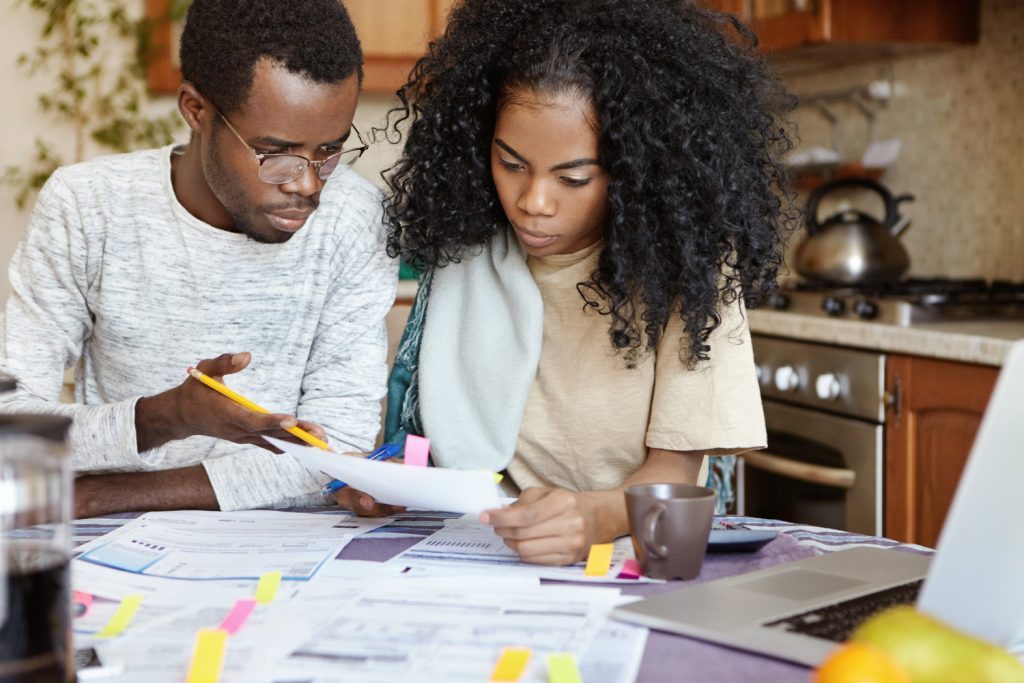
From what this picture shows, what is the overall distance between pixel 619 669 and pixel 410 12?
2.94 m

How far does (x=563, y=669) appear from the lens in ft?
2.58

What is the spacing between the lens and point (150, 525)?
1204 millimetres

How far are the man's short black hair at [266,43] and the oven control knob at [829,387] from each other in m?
1.36

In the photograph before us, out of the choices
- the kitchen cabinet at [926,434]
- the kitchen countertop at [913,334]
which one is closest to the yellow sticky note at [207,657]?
the kitchen countertop at [913,334]

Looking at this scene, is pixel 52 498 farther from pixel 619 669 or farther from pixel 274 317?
pixel 274 317

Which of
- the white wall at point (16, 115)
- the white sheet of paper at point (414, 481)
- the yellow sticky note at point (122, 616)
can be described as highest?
the white wall at point (16, 115)

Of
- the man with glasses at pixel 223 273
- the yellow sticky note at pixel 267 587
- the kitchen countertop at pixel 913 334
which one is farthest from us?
the kitchen countertop at pixel 913 334

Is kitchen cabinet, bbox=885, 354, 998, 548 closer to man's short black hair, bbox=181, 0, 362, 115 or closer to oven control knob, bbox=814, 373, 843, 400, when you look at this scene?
oven control knob, bbox=814, 373, 843, 400

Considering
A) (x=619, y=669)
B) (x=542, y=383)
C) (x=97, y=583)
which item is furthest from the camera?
(x=542, y=383)

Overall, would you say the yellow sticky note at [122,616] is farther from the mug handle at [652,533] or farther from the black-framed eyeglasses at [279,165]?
the black-framed eyeglasses at [279,165]

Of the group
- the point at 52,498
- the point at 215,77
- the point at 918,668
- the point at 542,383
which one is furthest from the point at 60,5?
the point at 918,668

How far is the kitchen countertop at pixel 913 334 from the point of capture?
6.64 ft

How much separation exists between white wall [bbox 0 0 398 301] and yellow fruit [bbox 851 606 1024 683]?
3.03 meters

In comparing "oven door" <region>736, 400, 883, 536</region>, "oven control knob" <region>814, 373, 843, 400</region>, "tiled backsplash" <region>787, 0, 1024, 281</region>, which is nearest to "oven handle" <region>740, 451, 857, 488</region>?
"oven door" <region>736, 400, 883, 536</region>
